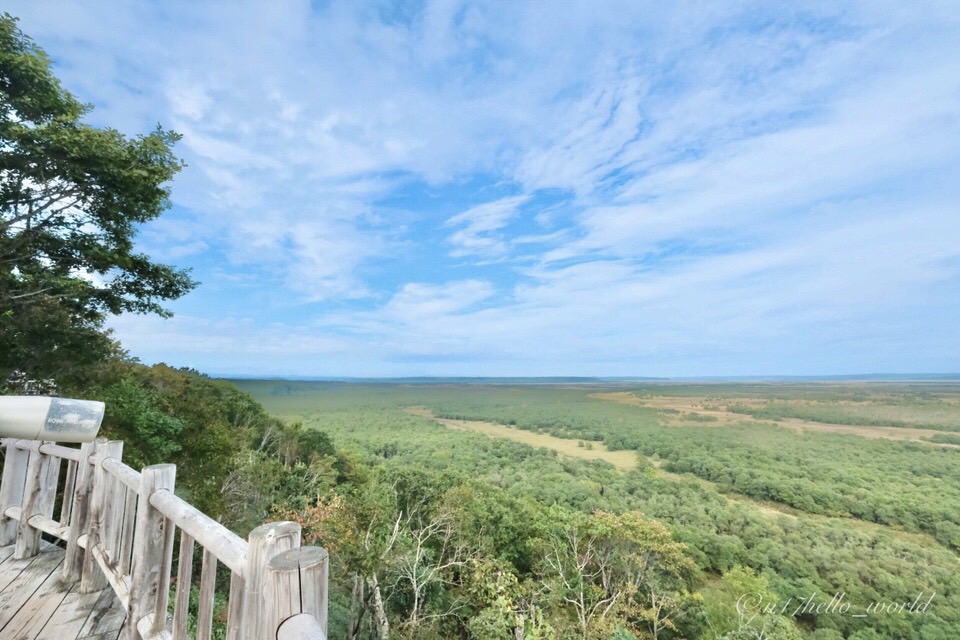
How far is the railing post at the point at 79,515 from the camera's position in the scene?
9.59 ft

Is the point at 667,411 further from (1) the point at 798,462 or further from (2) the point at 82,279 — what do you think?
(2) the point at 82,279

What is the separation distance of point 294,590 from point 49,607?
112 inches

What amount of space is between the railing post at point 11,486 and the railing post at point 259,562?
12.6 feet

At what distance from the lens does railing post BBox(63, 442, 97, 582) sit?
9.59ft

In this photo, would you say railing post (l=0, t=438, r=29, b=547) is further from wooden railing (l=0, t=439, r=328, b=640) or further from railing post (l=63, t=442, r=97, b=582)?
railing post (l=63, t=442, r=97, b=582)

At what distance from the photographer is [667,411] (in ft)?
363

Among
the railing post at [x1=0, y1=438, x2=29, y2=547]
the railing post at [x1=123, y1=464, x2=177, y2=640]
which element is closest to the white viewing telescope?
the railing post at [x1=123, y1=464, x2=177, y2=640]

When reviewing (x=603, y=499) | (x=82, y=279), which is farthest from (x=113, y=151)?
(x=603, y=499)

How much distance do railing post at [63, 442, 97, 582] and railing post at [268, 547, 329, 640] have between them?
2.67m

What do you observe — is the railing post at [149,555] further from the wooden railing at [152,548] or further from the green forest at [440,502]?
the green forest at [440,502]

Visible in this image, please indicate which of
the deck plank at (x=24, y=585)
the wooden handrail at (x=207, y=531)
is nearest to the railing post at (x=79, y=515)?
the deck plank at (x=24, y=585)

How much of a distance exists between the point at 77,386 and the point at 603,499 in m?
41.1

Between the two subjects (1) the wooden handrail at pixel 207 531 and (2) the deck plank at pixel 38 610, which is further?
(2) the deck plank at pixel 38 610

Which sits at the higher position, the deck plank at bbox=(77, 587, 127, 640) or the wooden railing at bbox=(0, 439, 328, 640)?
the wooden railing at bbox=(0, 439, 328, 640)
